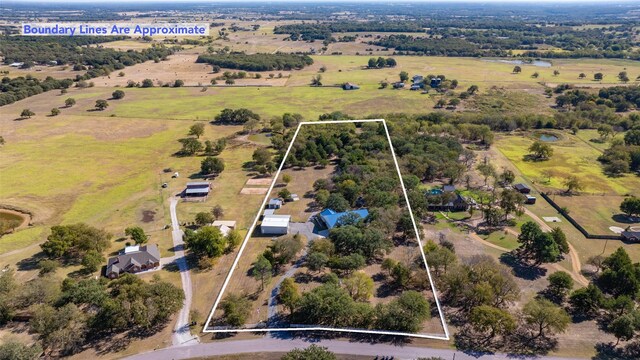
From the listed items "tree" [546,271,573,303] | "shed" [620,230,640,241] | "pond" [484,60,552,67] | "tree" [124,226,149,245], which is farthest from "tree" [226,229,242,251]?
"pond" [484,60,552,67]

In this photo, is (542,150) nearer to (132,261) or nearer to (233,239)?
(233,239)

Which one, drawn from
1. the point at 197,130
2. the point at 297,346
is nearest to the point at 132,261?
the point at 297,346

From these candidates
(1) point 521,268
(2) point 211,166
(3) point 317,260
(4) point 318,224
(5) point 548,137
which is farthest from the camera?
(5) point 548,137

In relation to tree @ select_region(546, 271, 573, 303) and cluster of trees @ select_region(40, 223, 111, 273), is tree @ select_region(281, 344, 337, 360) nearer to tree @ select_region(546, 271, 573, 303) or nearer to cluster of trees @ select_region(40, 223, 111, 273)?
tree @ select_region(546, 271, 573, 303)

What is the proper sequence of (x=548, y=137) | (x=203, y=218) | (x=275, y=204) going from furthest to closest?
(x=548, y=137) → (x=275, y=204) → (x=203, y=218)

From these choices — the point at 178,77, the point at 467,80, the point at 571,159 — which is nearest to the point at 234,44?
the point at 178,77

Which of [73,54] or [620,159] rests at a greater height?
[73,54]
